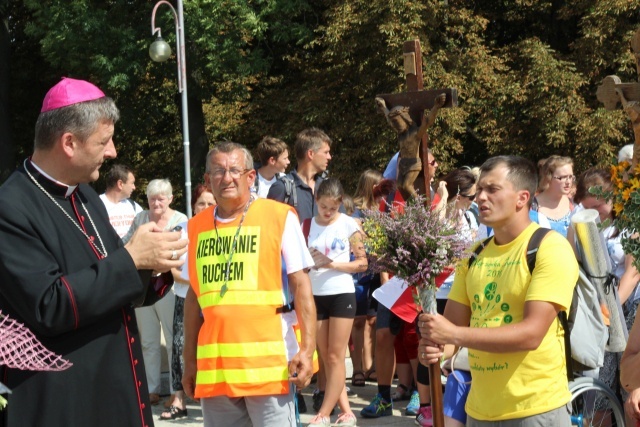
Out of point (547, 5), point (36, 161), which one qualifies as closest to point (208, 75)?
point (547, 5)

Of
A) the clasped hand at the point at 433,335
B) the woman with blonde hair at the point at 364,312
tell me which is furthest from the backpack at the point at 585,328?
the woman with blonde hair at the point at 364,312

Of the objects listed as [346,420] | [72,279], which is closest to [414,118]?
[72,279]

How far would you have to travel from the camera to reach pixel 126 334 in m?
3.95

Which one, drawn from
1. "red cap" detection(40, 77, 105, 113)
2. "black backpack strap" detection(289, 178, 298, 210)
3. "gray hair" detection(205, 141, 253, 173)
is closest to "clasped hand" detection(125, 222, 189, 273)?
"red cap" detection(40, 77, 105, 113)

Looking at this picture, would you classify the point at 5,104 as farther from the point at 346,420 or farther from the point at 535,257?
the point at 535,257

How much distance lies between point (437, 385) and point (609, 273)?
5.31 ft

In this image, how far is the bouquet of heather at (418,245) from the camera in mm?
4988

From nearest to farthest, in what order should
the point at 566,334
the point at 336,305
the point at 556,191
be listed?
the point at 566,334 < the point at 556,191 < the point at 336,305

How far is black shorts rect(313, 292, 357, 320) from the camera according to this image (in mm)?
8539

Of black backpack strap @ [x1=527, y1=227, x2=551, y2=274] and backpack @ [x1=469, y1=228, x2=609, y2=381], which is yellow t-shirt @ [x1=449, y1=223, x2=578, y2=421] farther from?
backpack @ [x1=469, y1=228, x2=609, y2=381]

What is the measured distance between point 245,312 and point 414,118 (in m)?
1.67

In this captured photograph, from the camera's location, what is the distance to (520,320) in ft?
15.4

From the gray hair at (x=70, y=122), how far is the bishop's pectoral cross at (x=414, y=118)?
2.55 meters

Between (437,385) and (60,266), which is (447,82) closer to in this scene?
(437,385)
